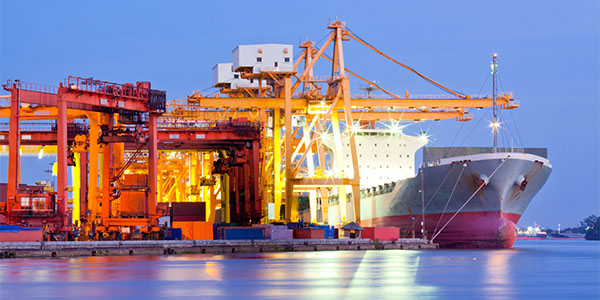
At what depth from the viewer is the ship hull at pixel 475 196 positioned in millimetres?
48719

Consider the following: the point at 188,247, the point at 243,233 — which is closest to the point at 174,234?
the point at 243,233

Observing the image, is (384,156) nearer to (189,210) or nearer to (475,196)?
(189,210)

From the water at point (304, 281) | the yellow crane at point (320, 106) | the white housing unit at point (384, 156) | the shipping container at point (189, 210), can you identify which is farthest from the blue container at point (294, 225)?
the water at point (304, 281)

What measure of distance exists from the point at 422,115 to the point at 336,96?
767 cm

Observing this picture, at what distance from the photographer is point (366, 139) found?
6600 cm

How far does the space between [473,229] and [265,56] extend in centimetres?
1755

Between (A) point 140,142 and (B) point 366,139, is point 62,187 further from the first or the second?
(B) point 366,139

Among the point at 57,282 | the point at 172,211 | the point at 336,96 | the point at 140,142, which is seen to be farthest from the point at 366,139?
the point at 57,282

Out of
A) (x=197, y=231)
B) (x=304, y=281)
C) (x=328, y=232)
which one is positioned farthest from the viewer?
(x=197, y=231)

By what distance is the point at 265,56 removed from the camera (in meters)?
57.8

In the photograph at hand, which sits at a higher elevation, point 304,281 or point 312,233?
point 312,233

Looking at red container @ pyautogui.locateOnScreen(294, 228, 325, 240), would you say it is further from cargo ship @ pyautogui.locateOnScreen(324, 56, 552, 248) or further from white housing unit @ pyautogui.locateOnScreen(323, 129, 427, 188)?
white housing unit @ pyautogui.locateOnScreen(323, 129, 427, 188)

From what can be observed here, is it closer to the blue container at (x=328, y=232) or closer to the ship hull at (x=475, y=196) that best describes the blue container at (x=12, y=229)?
the blue container at (x=328, y=232)

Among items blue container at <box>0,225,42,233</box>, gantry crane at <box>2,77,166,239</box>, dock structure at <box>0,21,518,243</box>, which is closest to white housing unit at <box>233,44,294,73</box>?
dock structure at <box>0,21,518,243</box>
